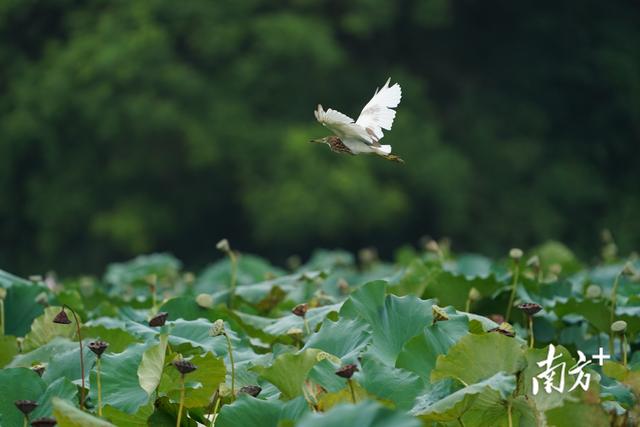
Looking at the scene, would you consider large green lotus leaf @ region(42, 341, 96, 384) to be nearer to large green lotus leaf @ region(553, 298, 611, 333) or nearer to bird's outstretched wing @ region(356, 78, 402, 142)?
bird's outstretched wing @ region(356, 78, 402, 142)

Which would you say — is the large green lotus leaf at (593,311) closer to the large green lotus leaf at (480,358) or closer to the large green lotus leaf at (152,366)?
the large green lotus leaf at (480,358)

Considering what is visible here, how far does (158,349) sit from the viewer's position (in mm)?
1808

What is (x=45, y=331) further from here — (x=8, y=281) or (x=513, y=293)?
(x=513, y=293)

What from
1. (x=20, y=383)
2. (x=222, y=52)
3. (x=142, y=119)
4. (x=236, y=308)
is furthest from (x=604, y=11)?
(x=20, y=383)

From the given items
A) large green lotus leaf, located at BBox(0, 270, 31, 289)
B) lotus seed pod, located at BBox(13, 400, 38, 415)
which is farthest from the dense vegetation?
large green lotus leaf, located at BBox(0, 270, 31, 289)

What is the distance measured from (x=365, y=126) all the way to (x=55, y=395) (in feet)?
2.15

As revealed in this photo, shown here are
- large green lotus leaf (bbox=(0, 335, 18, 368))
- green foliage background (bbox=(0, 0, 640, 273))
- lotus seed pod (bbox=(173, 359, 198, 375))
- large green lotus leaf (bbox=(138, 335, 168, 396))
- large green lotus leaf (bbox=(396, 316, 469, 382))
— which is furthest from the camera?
green foliage background (bbox=(0, 0, 640, 273))

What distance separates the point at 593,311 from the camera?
2.60 metres

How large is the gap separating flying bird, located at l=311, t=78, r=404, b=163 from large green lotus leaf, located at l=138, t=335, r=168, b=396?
1.42 feet

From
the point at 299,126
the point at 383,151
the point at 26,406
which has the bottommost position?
the point at 26,406

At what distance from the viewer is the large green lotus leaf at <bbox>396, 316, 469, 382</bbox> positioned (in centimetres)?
190

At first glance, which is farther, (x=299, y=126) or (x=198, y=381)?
(x=299, y=126)

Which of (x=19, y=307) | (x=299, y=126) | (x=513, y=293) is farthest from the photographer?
(x=299, y=126)

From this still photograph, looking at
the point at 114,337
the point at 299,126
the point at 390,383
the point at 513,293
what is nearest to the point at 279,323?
the point at 114,337
